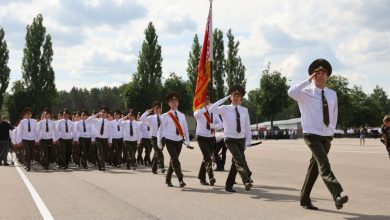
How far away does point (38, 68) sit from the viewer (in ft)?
224

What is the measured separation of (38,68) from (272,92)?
30.5m

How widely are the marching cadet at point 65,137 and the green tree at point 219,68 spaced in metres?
51.4

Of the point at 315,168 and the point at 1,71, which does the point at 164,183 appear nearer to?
the point at 315,168

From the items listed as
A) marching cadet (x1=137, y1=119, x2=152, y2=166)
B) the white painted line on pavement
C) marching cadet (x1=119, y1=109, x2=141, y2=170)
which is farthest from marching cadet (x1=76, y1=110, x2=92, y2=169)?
the white painted line on pavement

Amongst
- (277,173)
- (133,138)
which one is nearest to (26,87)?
(133,138)

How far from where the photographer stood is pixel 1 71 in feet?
224

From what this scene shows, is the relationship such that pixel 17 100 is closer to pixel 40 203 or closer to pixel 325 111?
pixel 40 203

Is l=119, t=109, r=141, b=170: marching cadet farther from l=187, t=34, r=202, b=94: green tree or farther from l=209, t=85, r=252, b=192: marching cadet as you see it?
l=187, t=34, r=202, b=94: green tree

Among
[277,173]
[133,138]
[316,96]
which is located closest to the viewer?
[316,96]

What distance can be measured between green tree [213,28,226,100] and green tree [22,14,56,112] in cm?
2085

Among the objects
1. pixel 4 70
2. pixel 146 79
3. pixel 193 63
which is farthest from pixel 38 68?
pixel 193 63

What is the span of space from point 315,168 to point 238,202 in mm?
1709

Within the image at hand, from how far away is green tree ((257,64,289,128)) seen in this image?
241ft

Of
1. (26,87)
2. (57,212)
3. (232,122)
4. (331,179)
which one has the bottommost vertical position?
(57,212)
